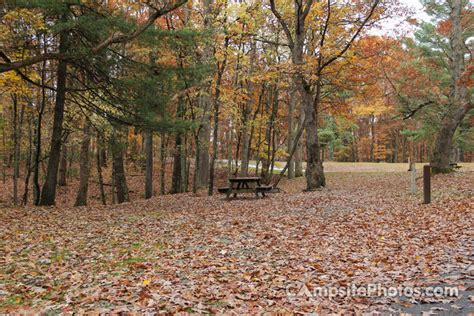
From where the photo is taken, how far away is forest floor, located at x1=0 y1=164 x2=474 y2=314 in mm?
3998

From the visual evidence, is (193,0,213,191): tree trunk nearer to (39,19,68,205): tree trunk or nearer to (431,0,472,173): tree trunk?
(39,19,68,205): tree trunk

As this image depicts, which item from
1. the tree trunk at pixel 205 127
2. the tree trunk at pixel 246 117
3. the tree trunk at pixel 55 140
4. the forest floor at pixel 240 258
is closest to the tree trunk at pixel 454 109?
the forest floor at pixel 240 258

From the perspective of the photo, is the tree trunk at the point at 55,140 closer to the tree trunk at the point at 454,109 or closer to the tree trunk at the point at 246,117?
the tree trunk at the point at 246,117

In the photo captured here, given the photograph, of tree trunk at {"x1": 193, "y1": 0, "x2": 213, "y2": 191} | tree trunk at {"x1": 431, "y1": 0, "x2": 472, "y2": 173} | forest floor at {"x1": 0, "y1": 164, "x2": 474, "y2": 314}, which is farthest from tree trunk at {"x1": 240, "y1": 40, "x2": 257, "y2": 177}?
forest floor at {"x1": 0, "y1": 164, "x2": 474, "y2": 314}

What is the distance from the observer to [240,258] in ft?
18.9

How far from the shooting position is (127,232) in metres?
7.98

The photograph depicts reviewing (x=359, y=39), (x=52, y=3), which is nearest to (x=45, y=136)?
(x=52, y=3)

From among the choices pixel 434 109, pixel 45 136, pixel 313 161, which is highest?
pixel 434 109

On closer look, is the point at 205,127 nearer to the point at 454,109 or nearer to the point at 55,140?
the point at 55,140

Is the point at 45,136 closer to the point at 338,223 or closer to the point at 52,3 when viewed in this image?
the point at 52,3

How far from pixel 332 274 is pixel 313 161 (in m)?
9.57

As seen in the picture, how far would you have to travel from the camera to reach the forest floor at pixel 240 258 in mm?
3998

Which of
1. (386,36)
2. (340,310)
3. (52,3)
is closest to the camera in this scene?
(340,310)

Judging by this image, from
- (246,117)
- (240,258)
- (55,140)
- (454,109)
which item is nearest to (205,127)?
(246,117)
